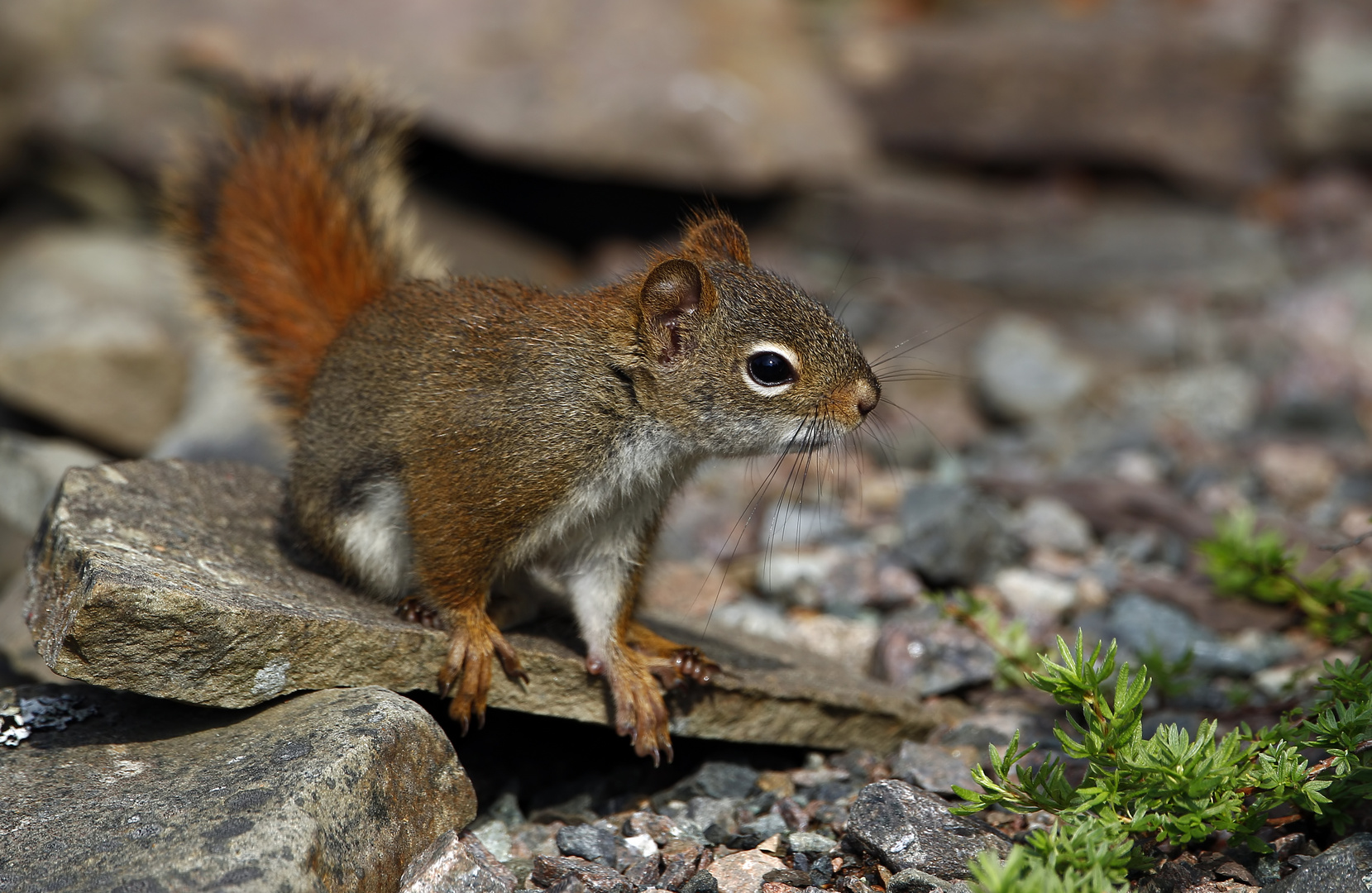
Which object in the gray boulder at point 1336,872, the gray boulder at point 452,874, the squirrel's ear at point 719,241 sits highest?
→ the squirrel's ear at point 719,241

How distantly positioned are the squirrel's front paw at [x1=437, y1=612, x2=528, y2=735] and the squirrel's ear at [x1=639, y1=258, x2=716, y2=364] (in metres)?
0.92

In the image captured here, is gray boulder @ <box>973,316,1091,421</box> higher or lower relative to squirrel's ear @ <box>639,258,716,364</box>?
higher

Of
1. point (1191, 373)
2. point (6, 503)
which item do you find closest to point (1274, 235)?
point (1191, 373)

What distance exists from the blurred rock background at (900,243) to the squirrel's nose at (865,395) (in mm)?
1236

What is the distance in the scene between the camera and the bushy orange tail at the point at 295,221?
4.32 metres

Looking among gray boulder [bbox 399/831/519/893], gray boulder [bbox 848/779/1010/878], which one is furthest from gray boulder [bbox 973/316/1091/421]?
gray boulder [bbox 399/831/519/893]

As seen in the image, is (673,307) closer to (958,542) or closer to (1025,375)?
(958,542)

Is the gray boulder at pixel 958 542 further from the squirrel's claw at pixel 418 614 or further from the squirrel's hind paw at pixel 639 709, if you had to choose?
the squirrel's claw at pixel 418 614

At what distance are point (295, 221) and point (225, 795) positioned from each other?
2177mm

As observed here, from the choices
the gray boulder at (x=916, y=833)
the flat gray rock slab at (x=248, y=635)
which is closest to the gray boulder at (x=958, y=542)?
the flat gray rock slab at (x=248, y=635)

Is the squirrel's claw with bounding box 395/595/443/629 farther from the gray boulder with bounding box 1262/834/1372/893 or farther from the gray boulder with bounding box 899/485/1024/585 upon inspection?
the gray boulder with bounding box 1262/834/1372/893

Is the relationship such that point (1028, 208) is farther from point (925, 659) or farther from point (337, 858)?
point (337, 858)

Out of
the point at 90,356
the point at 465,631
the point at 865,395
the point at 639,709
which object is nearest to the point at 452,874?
the point at 465,631

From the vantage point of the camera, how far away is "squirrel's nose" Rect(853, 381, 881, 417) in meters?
3.55
